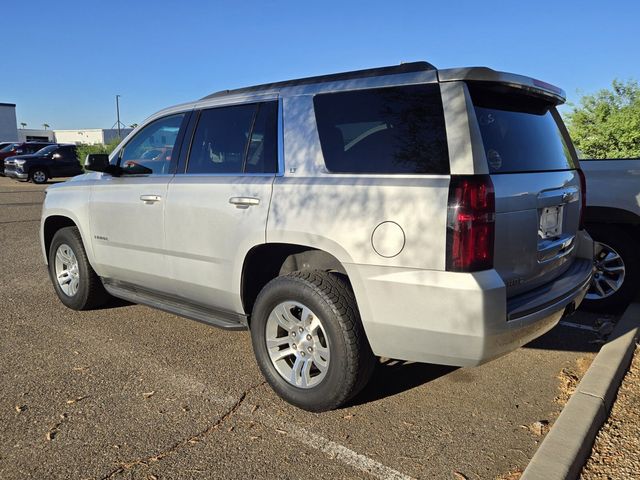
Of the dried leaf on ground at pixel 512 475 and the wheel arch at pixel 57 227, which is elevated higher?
the wheel arch at pixel 57 227

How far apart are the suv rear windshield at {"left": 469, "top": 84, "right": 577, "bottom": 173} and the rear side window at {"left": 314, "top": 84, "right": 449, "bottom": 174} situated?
25 centimetres

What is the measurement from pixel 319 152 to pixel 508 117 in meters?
1.13

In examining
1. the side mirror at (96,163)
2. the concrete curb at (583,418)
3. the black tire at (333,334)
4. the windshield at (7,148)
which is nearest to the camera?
the concrete curb at (583,418)

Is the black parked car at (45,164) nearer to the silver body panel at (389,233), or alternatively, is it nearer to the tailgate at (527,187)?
the silver body panel at (389,233)

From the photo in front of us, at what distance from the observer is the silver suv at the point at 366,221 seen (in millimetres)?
2746

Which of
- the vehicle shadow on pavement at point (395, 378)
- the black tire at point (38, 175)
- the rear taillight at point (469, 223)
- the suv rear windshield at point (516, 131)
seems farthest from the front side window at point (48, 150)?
the rear taillight at point (469, 223)

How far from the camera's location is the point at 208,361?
4.12 meters

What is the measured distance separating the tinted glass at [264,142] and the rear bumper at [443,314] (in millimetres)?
1012

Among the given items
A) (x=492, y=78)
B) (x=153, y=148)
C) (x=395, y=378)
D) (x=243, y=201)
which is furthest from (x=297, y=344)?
(x=153, y=148)

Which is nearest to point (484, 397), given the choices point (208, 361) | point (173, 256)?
point (208, 361)

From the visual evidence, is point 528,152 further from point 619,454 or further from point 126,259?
point 126,259

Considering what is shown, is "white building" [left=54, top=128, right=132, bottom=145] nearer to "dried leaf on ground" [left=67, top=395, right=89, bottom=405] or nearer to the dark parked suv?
the dark parked suv

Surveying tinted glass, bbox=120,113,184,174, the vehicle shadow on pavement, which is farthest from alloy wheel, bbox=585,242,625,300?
tinted glass, bbox=120,113,184,174

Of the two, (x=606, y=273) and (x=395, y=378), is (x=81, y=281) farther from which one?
(x=606, y=273)
